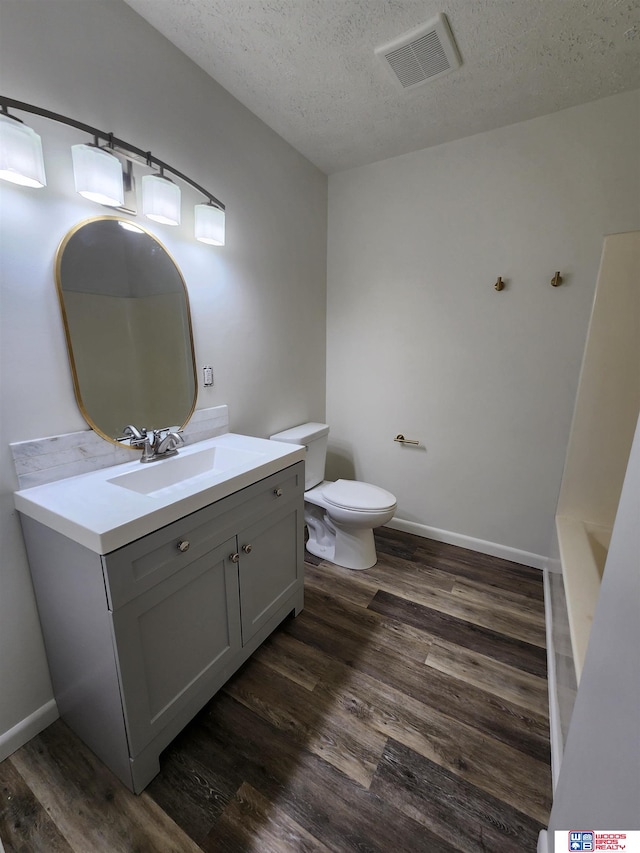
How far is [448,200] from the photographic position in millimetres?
2049

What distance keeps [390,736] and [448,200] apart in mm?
2625

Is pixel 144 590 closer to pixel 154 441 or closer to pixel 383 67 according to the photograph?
pixel 154 441

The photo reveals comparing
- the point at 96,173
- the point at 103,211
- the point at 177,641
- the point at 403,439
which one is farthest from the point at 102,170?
the point at 403,439

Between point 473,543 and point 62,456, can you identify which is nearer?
point 62,456

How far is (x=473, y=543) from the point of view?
233cm

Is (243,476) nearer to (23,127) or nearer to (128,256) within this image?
(128,256)

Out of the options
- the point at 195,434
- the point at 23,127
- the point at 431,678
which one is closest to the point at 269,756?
the point at 431,678

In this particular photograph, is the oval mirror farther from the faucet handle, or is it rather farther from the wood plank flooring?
the wood plank flooring

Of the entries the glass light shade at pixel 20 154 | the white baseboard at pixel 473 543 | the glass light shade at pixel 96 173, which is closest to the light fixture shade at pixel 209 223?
the glass light shade at pixel 96 173

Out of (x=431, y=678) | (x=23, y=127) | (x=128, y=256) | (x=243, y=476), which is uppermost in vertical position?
(x=23, y=127)

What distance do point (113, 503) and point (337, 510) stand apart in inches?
49.3

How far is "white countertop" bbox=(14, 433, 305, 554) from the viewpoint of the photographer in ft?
2.91

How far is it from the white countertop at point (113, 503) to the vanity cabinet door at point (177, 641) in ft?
0.65

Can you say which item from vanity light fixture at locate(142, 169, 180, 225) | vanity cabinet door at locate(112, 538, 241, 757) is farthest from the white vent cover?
vanity cabinet door at locate(112, 538, 241, 757)
